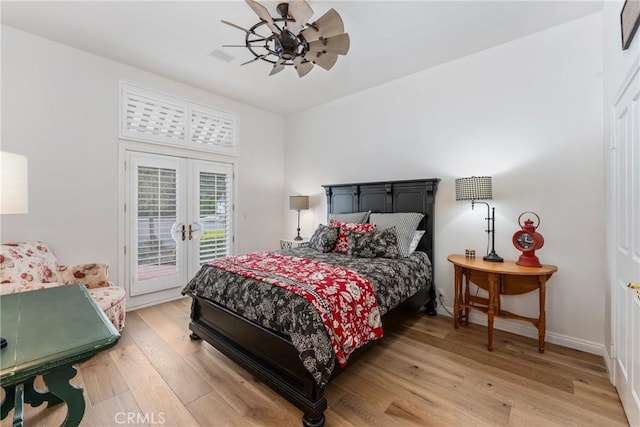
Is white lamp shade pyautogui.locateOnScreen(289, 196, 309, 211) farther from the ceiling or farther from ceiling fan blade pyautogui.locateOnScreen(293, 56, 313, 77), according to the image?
ceiling fan blade pyautogui.locateOnScreen(293, 56, 313, 77)

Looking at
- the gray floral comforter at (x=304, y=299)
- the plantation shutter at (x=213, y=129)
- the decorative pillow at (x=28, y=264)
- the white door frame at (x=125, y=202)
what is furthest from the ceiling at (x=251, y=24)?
the gray floral comforter at (x=304, y=299)

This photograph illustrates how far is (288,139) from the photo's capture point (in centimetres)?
525

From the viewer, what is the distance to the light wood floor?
1705 millimetres

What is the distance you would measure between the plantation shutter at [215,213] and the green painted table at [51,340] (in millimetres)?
2553

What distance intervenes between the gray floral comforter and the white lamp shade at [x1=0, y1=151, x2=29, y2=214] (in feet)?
4.45

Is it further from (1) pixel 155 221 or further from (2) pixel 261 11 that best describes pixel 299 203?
(2) pixel 261 11

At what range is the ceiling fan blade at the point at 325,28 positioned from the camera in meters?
2.04

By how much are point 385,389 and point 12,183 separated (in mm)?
2393

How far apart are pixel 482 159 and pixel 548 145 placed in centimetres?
57

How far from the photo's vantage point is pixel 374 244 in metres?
2.97

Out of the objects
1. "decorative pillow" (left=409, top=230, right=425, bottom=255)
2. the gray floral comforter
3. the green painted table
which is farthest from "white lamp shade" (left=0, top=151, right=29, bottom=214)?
"decorative pillow" (left=409, top=230, right=425, bottom=255)

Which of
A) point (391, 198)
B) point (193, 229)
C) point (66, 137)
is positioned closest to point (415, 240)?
point (391, 198)

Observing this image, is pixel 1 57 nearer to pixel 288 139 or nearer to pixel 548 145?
pixel 288 139

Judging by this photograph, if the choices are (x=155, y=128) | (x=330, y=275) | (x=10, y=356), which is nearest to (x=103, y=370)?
(x=10, y=356)
